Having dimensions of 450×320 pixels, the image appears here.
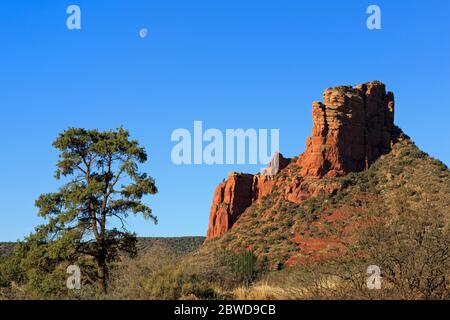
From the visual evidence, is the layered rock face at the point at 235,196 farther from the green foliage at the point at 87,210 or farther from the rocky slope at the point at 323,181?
the green foliage at the point at 87,210

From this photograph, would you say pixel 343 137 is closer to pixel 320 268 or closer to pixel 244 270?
pixel 244 270

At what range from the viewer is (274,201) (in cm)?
9775

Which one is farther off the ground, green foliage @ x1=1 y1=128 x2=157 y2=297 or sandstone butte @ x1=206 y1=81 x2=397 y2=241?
sandstone butte @ x1=206 y1=81 x2=397 y2=241

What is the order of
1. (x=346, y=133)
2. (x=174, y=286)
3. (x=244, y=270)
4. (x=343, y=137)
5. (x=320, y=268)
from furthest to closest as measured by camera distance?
(x=346, y=133) → (x=343, y=137) → (x=244, y=270) → (x=320, y=268) → (x=174, y=286)

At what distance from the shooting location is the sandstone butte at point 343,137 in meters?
94.1

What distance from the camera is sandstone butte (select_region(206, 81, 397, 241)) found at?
309 ft

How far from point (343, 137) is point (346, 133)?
32.5 inches

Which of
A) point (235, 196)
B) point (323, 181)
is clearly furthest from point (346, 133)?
point (235, 196)

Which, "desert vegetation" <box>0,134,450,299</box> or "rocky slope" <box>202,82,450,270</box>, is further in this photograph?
"rocky slope" <box>202,82,450,270</box>

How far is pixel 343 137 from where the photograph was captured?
96.0m

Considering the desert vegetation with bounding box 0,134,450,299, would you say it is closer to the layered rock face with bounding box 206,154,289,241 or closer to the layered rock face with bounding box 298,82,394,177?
the layered rock face with bounding box 298,82,394,177

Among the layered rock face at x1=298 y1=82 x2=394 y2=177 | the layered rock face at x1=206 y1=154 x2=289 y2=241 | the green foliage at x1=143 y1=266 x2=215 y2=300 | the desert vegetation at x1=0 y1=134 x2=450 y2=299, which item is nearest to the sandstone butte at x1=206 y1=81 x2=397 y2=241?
the layered rock face at x1=298 y1=82 x2=394 y2=177

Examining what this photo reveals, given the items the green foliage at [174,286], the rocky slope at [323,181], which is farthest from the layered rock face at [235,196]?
the green foliage at [174,286]

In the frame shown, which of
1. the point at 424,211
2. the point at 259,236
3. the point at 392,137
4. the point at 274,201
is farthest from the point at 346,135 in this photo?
the point at 424,211
